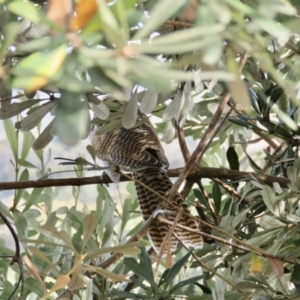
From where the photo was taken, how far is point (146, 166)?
4.99 ft

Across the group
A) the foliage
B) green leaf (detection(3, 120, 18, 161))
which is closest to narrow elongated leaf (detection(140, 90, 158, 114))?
the foliage

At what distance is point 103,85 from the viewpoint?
32 centimetres

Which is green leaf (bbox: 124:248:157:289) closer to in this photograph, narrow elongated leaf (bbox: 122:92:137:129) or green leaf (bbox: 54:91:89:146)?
narrow elongated leaf (bbox: 122:92:137:129)

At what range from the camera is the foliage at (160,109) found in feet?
0.99

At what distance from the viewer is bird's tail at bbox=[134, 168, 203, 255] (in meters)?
1.29

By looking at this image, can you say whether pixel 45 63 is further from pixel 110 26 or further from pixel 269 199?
pixel 269 199

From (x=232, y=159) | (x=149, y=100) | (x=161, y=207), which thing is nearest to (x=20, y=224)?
(x=161, y=207)

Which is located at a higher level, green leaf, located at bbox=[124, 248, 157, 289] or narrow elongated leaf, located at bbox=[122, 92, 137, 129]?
narrow elongated leaf, located at bbox=[122, 92, 137, 129]

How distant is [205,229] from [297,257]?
0.43 meters

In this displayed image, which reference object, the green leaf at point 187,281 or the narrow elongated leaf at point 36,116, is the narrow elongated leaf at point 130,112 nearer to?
the narrow elongated leaf at point 36,116

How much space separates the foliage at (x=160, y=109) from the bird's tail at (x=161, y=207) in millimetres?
46

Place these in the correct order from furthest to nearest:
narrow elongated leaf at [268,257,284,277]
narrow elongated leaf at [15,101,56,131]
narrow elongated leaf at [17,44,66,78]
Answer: narrow elongated leaf at [15,101,56,131] → narrow elongated leaf at [268,257,284,277] → narrow elongated leaf at [17,44,66,78]

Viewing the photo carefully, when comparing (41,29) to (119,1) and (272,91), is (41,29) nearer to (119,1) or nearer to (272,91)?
(119,1)

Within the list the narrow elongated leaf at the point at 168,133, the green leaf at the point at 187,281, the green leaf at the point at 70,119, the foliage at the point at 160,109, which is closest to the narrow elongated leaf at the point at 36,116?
the foliage at the point at 160,109
